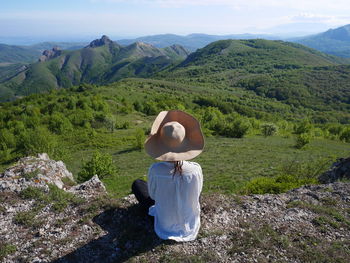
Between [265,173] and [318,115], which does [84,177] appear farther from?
[318,115]

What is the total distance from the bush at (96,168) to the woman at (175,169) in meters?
14.5

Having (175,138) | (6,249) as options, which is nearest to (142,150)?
(6,249)

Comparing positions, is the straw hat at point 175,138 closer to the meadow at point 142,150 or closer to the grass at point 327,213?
the grass at point 327,213

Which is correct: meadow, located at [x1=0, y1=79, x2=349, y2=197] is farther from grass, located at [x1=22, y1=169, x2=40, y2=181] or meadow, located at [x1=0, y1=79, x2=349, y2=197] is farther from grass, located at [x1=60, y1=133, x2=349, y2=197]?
grass, located at [x1=22, y1=169, x2=40, y2=181]

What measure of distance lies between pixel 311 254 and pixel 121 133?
4179 cm

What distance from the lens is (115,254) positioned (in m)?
7.39

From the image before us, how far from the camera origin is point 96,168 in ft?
68.4

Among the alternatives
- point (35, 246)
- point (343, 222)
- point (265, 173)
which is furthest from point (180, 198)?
point (265, 173)

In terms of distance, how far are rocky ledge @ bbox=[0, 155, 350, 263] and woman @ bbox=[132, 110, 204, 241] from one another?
119 cm

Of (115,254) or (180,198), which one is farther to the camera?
(115,254)

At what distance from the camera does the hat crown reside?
5.68 metres

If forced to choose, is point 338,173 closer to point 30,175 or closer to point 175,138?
point 175,138

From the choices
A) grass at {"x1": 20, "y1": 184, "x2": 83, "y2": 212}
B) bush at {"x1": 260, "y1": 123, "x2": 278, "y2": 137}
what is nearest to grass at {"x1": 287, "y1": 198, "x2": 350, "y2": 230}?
grass at {"x1": 20, "y1": 184, "x2": 83, "y2": 212}

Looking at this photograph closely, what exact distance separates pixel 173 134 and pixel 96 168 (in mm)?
16851
